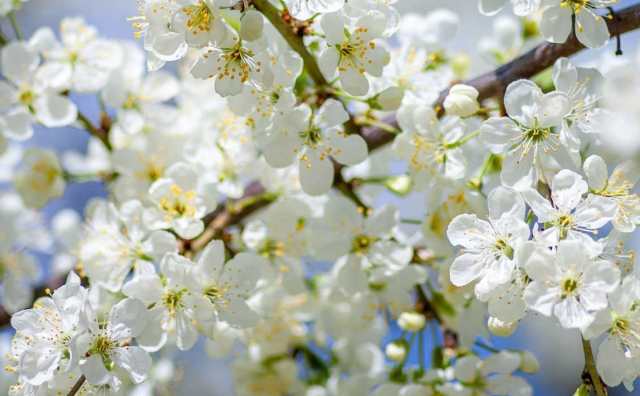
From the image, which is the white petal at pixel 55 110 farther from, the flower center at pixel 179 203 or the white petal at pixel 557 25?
the white petal at pixel 557 25

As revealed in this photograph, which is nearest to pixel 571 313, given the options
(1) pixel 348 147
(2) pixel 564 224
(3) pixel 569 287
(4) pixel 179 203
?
(3) pixel 569 287

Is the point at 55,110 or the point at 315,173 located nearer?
the point at 315,173

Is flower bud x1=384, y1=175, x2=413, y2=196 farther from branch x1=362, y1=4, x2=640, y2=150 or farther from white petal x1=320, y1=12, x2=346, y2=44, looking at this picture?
white petal x1=320, y1=12, x2=346, y2=44

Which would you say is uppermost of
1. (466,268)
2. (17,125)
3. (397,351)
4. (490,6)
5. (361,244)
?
(490,6)

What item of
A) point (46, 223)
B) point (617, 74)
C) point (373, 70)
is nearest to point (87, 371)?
point (373, 70)

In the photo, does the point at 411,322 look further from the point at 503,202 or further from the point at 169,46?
the point at 169,46

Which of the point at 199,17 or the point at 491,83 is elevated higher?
the point at 199,17

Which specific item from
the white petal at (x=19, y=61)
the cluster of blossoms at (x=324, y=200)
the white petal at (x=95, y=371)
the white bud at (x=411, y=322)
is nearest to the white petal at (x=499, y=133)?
the cluster of blossoms at (x=324, y=200)
